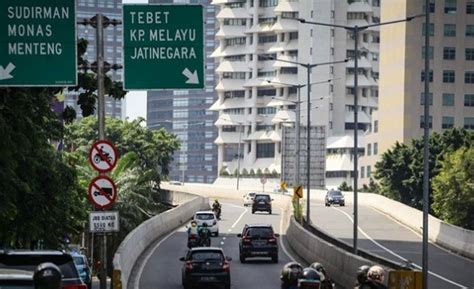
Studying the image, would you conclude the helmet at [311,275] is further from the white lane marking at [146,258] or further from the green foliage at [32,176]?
the white lane marking at [146,258]

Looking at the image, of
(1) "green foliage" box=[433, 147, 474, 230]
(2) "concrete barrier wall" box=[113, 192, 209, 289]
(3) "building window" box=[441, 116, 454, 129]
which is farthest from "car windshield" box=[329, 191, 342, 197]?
(3) "building window" box=[441, 116, 454, 129]

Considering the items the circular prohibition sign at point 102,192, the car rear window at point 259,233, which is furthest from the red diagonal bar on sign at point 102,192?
the car rear window at point 259,233

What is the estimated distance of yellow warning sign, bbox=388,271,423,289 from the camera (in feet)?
71.8

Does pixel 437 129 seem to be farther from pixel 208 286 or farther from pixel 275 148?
pixel 208 286

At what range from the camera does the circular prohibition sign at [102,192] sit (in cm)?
2150

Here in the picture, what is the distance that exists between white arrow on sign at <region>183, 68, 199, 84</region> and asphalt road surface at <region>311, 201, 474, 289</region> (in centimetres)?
1832

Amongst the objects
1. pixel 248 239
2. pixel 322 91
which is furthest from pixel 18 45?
pixel 322 91

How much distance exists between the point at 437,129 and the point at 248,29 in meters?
48.6

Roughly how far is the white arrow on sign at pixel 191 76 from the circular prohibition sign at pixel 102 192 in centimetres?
238

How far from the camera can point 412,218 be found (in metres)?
72.6

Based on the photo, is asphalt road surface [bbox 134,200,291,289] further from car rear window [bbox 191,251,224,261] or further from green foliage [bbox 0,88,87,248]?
green foliage [bbox 0,88,87,248]

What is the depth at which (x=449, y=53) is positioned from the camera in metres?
139

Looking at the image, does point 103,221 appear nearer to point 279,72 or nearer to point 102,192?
point 102,192

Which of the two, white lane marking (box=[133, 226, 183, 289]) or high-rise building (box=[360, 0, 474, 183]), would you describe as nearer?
white lane marking (box=[133, 226, 183, 289])
